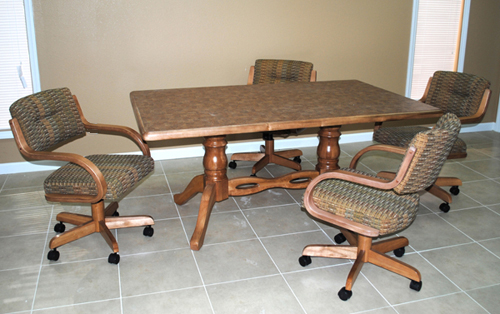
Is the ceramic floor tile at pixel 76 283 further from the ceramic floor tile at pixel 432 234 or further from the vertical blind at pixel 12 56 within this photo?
the vertical blind at pixel 12 56

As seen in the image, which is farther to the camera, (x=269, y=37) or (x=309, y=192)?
(x=269, y=37)

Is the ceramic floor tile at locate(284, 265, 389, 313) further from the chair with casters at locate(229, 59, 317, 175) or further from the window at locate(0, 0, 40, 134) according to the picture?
the window at locate(0, 0, 40, 134)

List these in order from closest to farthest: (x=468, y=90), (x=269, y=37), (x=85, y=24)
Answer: (x=468, y=90) < (x=85, y=24) < (x=269, y=37)

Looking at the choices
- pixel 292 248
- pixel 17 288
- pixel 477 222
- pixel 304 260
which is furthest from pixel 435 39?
pixel 17 288

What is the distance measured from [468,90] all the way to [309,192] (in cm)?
175

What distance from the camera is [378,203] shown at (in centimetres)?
227

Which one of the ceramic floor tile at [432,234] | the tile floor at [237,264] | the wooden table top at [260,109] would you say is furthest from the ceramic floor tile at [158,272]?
the ceramic floor tile at [432,234]

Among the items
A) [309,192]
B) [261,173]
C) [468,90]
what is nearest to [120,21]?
[261,173]

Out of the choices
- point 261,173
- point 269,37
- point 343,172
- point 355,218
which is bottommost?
point 261,173

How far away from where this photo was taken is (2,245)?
2.75m

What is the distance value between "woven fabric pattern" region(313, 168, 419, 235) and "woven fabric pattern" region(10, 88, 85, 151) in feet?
5.00

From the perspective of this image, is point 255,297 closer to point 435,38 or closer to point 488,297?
point 488,297

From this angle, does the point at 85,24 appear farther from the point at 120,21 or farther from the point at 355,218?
the point at 355,218

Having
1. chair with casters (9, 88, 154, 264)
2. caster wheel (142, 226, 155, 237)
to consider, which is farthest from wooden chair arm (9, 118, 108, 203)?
caster wheel (142, 226, 155, 237)
